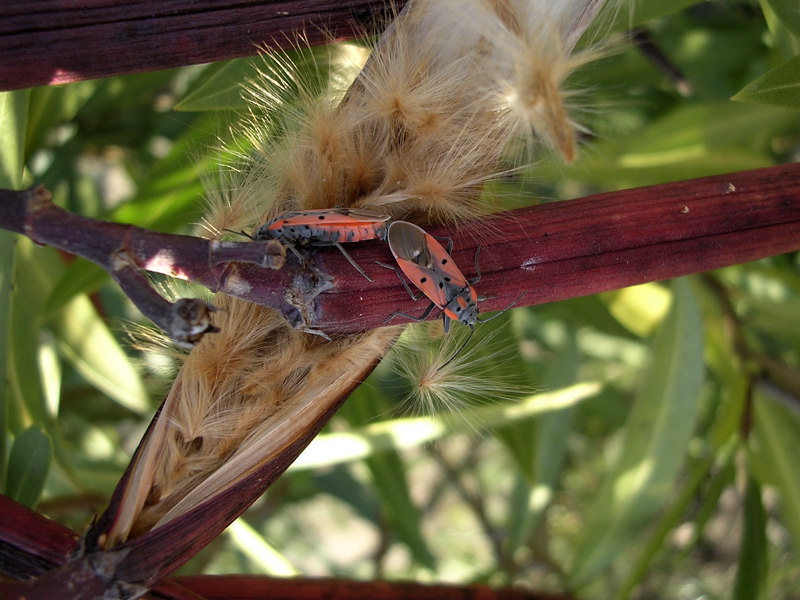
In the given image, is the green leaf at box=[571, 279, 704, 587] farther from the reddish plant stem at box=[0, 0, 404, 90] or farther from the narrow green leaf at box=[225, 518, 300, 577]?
the reddish plant stem at box=[0, 0, 404, 90]

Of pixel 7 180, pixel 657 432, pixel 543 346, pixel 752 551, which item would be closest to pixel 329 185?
pixel 7 180

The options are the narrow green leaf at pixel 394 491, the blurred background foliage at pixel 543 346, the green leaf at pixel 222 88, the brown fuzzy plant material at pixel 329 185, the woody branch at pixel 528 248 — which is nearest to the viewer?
the woody branch at pixel 528 248

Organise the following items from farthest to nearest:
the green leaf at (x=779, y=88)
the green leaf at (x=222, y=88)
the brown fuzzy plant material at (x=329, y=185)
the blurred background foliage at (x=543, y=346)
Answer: the blurred background foliage at (x=543, y=346) → the green leaf at (x=222, y=88) → the green leaf at (x=779, y=88) → the brown fuzzy plant material at (x=329, y=185)

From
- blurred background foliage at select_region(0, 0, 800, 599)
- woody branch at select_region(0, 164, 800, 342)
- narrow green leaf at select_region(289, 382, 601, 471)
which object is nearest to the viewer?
woody branch at select_region(0, 164, 800, 342)

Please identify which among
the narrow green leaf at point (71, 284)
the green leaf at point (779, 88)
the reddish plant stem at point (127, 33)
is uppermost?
the narrow green leaf at point (71, 284)

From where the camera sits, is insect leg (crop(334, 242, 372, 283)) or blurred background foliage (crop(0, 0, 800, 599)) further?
blurred background foliage (crop(0, 0, 800, 599))

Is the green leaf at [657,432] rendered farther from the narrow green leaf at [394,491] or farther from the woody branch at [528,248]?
the woody branch at [528,248]


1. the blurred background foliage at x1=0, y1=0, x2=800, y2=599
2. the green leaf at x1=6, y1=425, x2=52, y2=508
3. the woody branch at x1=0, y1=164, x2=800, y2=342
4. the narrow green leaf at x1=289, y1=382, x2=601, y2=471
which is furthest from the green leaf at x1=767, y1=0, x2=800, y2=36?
the green leaf at x1=6, y1=425, x2=52, y2=508

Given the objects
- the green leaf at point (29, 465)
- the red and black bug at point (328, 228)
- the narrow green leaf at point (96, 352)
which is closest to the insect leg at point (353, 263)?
the red and black bug at point (328, 228)
